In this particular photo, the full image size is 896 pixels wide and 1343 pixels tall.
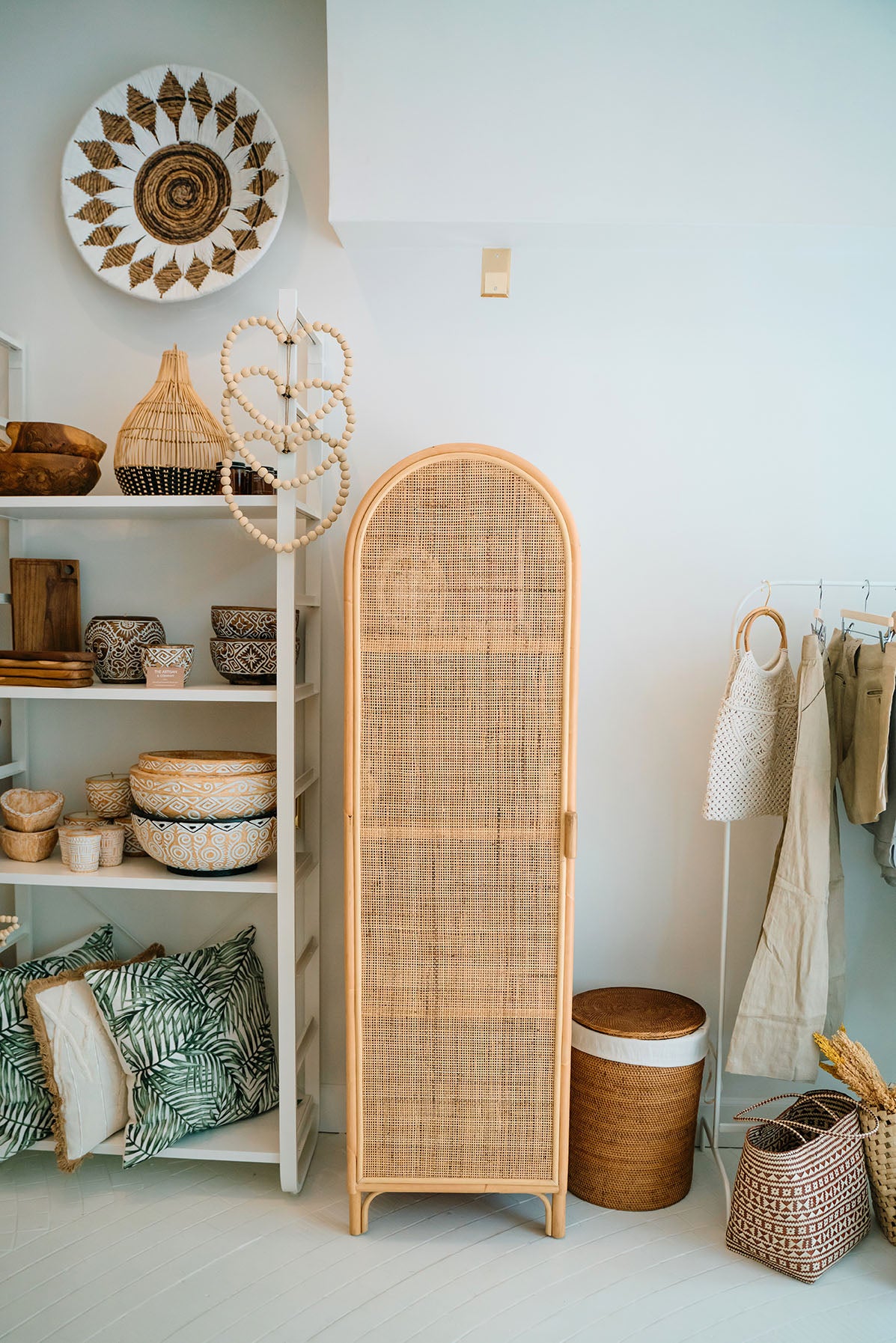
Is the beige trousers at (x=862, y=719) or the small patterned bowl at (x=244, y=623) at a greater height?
the small patterned bowl at (x=244, y=623)

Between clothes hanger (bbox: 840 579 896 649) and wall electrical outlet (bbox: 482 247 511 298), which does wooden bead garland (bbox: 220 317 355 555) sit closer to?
wall electrical outlet (bbox: 482 247 511 298)

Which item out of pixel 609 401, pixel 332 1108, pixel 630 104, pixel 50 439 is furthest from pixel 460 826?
pixel 630 104

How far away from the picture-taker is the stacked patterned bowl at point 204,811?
206cm

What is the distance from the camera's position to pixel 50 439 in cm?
214

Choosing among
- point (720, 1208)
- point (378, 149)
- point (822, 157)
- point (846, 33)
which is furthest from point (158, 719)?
point (846, 33)

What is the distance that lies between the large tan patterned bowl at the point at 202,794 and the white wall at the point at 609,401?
35 cm

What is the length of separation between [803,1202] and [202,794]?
1.48 meters

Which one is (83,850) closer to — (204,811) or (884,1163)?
(204,811)

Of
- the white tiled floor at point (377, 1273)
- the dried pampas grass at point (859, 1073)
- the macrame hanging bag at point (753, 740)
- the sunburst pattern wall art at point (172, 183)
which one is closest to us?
the white tiled floor at point (377, 1273)

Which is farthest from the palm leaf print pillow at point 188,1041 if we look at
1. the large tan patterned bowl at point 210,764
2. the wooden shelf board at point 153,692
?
the wooden shelf board at point 153,692

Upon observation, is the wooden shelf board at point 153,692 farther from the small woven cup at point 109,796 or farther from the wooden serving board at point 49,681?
the small woven cup at point 109,796

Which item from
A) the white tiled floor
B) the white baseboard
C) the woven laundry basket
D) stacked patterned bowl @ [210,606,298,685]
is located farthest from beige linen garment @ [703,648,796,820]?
the white baseboard

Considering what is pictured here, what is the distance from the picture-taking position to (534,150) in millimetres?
2049

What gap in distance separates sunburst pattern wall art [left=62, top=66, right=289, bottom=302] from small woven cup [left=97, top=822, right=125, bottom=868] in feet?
4.27
